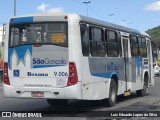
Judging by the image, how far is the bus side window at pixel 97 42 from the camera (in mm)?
14016

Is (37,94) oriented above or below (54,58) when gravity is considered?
below

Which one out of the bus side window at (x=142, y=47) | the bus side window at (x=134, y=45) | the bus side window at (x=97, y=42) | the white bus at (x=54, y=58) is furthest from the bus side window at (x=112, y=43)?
the bus side window at (x=142, y=47)

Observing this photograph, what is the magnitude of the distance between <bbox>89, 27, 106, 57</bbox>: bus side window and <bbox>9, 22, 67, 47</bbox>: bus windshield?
4.34 ft

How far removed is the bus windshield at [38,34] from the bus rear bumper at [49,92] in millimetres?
1333

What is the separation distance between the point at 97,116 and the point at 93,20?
334 centimetres

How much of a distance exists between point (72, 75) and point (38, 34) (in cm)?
172

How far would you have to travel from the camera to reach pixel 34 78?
42.9 ft

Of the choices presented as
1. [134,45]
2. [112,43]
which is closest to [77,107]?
[112,43]

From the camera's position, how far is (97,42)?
14.5 metres

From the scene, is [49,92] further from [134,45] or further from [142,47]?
[142,47]

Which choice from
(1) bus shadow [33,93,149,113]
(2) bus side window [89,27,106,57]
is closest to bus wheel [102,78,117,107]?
→ (1) bus shadow [33,93,149,113]

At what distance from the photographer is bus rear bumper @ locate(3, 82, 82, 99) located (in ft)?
41.2

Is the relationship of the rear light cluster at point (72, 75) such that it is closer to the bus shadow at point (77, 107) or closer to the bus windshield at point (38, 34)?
the bus windshield at point (38, 34)

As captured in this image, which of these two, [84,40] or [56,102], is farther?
[56,102]
